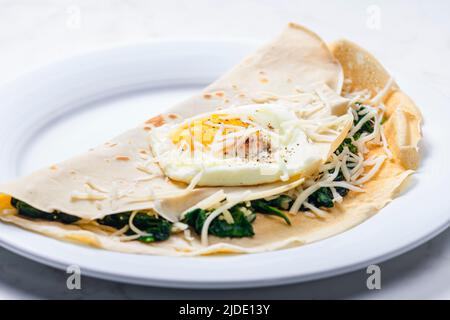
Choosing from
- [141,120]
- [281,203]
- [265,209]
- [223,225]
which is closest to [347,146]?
[281,203]

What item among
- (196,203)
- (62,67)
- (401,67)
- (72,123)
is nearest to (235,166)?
(196,203)

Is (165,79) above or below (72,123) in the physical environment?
above

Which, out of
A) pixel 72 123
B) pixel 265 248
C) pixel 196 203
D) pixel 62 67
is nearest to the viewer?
pixel 265 248

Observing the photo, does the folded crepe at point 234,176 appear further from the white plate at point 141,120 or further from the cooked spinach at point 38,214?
the white plate at point 141,120

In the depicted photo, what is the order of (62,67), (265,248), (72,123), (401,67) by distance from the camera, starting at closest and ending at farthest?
1. (265,248)
2. (72,123)
3. (62,67)
4. (401,67)

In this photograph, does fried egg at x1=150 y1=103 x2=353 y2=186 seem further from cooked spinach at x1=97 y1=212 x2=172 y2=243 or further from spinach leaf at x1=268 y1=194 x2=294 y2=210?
cooked spinach at x1=97 y1=212 x2=172 y2=243

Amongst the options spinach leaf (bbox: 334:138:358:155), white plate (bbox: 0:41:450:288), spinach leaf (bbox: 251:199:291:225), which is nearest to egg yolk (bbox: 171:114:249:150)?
spinach leaf (bbox: 251:199:291:225)
